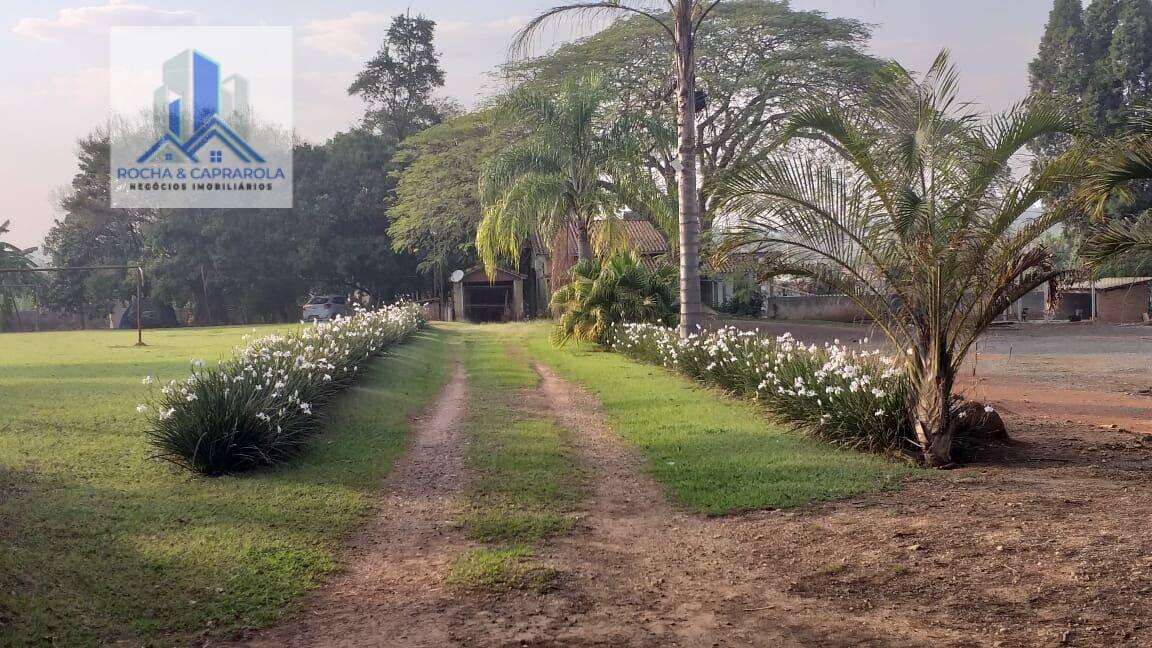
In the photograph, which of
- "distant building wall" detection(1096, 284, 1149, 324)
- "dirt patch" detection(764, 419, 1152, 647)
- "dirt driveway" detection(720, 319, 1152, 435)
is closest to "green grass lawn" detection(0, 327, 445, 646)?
"dirt patch" detection(764, 419, 1152, 647)

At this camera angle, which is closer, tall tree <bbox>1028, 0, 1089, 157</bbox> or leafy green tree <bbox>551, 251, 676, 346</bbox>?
leafy green tree <bbox>551, 251, 676, 346</bbox>

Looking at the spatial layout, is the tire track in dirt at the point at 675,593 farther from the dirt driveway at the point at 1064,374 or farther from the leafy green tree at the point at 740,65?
the leafy green tree at the point at 740,65

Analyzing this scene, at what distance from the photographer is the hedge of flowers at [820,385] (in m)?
7.64

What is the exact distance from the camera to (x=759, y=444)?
8.08m

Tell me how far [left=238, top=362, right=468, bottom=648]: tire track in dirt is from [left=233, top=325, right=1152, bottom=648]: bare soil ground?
0.01 metres

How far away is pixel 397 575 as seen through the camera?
192 inches

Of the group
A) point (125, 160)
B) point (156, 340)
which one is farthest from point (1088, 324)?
point (125, 160)

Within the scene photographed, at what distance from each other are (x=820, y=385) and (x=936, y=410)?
57.4 inches

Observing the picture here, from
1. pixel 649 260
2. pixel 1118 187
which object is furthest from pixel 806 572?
pixel 649 260

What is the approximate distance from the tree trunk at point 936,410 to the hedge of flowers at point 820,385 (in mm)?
280

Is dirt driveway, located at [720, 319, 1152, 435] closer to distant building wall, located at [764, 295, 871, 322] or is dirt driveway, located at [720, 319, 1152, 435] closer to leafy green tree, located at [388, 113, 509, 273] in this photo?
distant building wall, located at [764, 295, 871, 322]

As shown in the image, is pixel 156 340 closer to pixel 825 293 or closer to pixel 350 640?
pixel 825 293

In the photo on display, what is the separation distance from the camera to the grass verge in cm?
486

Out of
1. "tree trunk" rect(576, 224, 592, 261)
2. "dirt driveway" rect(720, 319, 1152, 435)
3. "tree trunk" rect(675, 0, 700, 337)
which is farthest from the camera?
"tree trunk" rect(576, 224, 592, 261)
